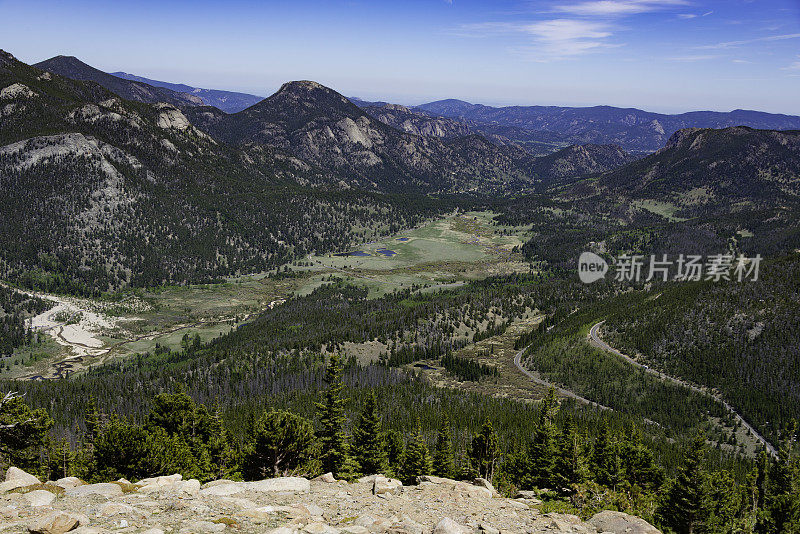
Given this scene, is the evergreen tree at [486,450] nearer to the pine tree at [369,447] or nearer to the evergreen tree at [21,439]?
the pine tree at [369,447]

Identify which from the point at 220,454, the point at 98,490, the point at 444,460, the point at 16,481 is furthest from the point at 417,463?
the point at 16,481

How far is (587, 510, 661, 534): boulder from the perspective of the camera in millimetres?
34406

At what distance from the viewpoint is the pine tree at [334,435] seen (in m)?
62.0

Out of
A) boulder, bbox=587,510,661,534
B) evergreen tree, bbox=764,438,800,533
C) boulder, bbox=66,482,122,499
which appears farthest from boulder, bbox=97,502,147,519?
evergreen tree, bbox=764,438,800,533

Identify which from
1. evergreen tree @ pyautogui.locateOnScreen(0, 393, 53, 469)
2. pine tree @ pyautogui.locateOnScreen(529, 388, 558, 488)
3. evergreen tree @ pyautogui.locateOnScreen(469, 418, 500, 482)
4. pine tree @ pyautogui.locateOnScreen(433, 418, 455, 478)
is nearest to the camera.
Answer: evergreen tree @ pyautogui.locateOnScreen(0, 393, 53, 469)

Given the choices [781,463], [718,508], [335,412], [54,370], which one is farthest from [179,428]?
[54,370]

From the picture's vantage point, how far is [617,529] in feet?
114

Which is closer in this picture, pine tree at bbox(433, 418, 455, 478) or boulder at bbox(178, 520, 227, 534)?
boulder at bbox(178, 520, 227, 534)

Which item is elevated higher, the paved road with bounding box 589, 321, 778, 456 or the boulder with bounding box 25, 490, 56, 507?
the boulder with bounding box 25, 490, 56, 507

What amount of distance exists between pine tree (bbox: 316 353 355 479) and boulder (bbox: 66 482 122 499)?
28760 mm

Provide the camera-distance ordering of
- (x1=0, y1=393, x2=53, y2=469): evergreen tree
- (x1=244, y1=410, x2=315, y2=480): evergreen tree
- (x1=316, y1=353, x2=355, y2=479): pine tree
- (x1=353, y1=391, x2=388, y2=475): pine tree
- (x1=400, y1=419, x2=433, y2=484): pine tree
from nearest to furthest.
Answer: (x1=244, y1=410, x2=315, y2=480): evergreen tree → (x1=316, y1=353, x2=355, y2=479): pine tree → (x1=0, y1=393, x2=53, y2=469): evergreen tree → (x1=353, y1=391, x2=388, y2=475): pine tree → (x1=400, y1=419, x2=433, y2=484): pine tree

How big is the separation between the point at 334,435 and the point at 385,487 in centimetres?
2447

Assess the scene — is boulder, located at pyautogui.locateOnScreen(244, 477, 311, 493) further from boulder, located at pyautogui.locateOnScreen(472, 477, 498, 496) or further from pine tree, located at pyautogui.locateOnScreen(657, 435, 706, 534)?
pine tree, located at pyautogui.locateOnScreen(657, 435, 706, 534)

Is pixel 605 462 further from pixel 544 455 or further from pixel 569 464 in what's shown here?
pixel 569 464
